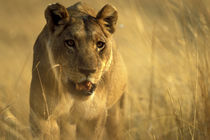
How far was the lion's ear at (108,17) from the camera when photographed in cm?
527

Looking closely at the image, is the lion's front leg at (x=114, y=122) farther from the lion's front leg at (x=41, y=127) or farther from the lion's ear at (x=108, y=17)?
the lion's ear at (x=108, y=17)

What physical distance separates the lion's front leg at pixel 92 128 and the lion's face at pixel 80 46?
0.73 metres

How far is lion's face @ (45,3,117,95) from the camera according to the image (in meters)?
4.71

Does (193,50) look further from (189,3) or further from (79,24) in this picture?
(79,24)

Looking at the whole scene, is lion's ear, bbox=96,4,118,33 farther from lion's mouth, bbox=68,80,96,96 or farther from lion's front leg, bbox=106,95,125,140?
lion's front leg, bbox=106,95,125,140

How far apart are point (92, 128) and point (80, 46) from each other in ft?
4.41

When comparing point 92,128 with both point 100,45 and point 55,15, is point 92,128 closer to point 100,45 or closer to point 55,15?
point 100,45

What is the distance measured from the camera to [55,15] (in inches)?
201

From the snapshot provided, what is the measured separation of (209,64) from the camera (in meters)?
4.47

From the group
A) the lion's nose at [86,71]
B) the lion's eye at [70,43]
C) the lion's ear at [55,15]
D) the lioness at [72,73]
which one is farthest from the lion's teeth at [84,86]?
the lion's ear at [55,15]

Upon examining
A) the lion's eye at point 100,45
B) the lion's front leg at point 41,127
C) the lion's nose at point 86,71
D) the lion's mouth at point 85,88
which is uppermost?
the lion's nose at point 86,71

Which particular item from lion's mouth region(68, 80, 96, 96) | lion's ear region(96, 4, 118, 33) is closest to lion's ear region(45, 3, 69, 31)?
lion's ear region(96, 4, 118, 33)

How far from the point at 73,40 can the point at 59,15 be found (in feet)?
1.24

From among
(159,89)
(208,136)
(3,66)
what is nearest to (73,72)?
(208,136)
